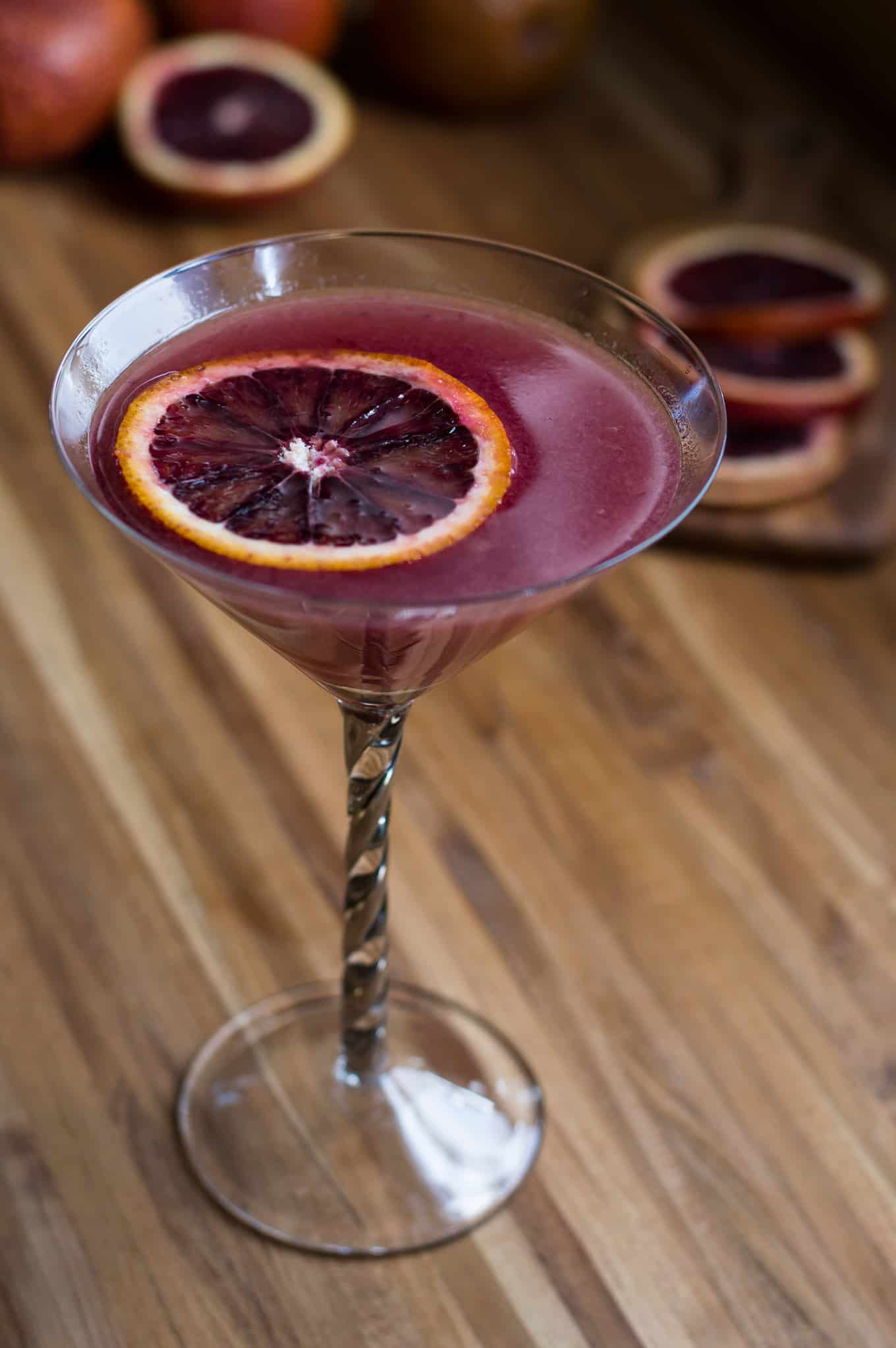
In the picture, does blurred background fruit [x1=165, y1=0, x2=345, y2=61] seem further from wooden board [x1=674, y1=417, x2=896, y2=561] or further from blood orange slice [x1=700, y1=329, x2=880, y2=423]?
wooden board [x1=674, y1=417, x2=896, y2=561]

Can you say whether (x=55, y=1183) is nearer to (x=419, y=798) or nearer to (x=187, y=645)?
(x=419, y=798)

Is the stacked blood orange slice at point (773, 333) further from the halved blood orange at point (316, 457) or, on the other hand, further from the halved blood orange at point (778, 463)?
the halved blood orange at point (316, 457)

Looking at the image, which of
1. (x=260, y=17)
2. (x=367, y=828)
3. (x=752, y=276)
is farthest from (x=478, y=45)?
(x=367, y=828)

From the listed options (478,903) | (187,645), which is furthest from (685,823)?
(187,645)

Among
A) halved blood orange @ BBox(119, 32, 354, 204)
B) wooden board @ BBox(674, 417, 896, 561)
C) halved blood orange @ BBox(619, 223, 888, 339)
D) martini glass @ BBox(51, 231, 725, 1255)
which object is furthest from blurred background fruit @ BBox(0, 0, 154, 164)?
martini glass @ BBox(51, 231, 725, 1255)

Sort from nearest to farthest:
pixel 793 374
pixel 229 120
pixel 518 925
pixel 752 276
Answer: pixel 518 925 → pixel 793 374 → pixel 752 276 → pixel 229 120

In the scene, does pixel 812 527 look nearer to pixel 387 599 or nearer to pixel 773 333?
pixel 773 333
